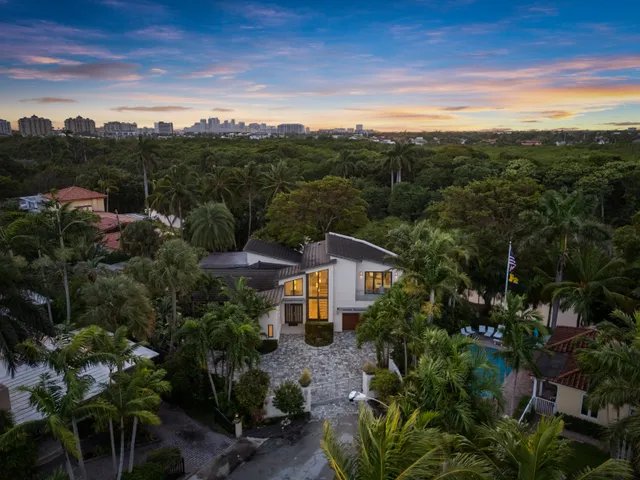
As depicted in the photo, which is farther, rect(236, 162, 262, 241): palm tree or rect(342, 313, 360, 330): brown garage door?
rect(236, 162, 262, 241): palm tree

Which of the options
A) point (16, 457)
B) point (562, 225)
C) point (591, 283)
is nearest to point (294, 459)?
point (16, 457)

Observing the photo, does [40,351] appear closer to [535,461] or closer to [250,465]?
[250,465]

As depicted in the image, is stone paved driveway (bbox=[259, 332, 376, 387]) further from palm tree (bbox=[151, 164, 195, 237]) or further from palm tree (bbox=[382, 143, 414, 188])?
palm tree (bbox=[382, 143, 414, 188])

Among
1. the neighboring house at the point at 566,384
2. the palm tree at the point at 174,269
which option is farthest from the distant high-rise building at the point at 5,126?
the neighboring house at the point at 566,384

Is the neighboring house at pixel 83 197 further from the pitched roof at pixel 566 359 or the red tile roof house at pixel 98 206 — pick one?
the pitched roof at pixel 566 359

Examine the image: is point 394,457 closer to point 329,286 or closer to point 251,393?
point 251,393

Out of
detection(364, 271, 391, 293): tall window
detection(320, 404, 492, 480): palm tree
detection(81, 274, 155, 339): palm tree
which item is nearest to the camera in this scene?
detection(320, 404, 492, 480): palm tree

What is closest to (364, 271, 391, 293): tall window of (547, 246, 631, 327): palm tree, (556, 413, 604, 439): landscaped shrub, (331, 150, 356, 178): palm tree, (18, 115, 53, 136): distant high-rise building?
(547, 246, 631, 327): palm tree
